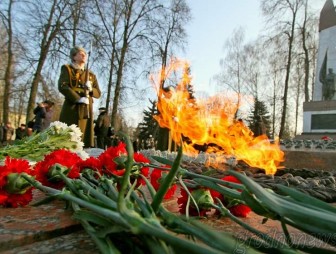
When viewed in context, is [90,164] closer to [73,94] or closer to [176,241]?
[176,241]

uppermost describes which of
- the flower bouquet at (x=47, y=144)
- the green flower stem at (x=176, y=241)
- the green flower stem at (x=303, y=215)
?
the flower bouquet at (x=47, y=144)

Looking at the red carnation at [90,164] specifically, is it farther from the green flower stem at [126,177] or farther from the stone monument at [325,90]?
the stone monument at [325,90]

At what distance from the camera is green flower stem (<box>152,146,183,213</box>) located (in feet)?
1.69

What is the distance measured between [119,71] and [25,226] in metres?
15.2

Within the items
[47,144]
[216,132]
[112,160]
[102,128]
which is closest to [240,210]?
[112,160]

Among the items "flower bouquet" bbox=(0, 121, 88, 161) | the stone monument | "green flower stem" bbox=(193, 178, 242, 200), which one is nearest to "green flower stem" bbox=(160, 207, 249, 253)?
"green flower stem" bbox=(193, 178, 242, 200)

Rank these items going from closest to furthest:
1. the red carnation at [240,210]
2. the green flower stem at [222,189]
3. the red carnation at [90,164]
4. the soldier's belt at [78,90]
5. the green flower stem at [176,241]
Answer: the green flower stem at [176,241] → the green flower stem at [222,189] → the red carnation at [240,210] → the red carnation at [90,164] → the soldier's belt at [78,90]

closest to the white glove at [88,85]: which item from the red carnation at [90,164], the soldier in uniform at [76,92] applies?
the soldier in uniform at [76,92]

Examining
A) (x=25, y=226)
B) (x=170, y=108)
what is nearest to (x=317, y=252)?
(x=25, y=226)

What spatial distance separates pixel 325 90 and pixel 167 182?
62.3 feet

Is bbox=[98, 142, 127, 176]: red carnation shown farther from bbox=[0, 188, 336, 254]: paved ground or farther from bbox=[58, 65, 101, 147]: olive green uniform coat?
bbox=[58, 65, 101, 147]: olive green uniform coat

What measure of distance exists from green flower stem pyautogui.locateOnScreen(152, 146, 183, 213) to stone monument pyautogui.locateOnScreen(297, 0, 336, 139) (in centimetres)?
1507

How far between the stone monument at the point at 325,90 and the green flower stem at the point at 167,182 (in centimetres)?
1507

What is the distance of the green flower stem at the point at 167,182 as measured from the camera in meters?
0.51
